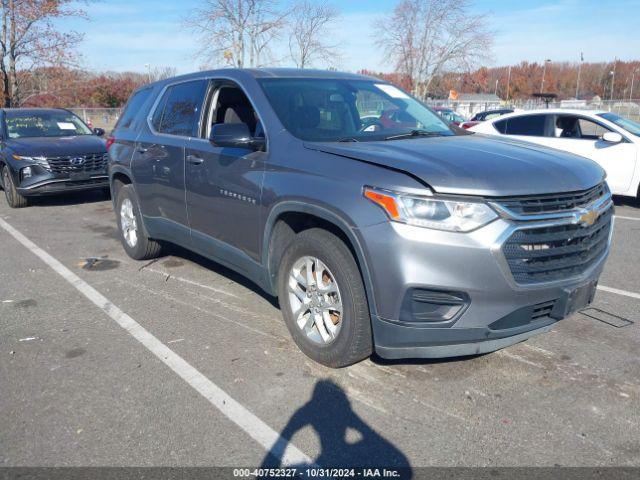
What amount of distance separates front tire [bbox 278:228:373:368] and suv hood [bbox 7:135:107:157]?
22.5 feet

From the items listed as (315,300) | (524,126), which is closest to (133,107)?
(315,300)

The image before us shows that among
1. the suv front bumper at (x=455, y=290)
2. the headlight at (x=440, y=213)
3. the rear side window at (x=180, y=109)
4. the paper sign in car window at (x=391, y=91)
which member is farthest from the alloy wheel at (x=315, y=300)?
the paper sign in car window at (x=391, y=91)

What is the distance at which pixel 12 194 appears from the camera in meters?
9.40

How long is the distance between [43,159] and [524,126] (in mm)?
8166

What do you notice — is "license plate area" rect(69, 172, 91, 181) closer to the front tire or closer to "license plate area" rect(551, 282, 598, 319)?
the front tire

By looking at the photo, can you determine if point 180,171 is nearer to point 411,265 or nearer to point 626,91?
point 411,265

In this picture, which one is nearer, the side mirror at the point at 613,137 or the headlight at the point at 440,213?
the headlight at the point at 440,213

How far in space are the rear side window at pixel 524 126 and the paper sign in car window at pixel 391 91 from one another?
18.8 ft

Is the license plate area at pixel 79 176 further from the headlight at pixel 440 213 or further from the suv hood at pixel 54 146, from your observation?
the headlight at pixel 440 213

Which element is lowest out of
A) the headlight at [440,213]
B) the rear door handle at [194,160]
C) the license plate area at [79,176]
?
the license plate area at [79,176]

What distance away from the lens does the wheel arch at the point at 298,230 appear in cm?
311

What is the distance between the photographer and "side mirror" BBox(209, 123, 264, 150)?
12.5 feet

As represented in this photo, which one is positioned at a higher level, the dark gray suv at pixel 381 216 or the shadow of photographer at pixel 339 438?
the dark gray suv at pixel 381 216

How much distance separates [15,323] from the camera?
446cm
